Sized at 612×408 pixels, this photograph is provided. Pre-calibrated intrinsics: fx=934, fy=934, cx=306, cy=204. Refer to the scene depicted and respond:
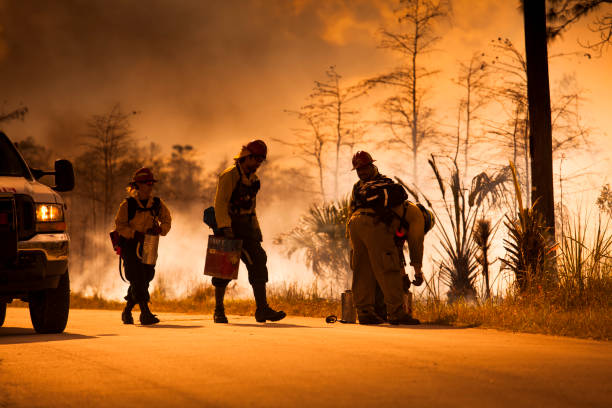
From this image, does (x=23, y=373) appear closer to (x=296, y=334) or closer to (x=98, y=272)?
(x=296, y=334)

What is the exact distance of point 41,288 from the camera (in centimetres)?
860

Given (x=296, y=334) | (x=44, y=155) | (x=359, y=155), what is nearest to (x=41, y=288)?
(x=296, y=334)

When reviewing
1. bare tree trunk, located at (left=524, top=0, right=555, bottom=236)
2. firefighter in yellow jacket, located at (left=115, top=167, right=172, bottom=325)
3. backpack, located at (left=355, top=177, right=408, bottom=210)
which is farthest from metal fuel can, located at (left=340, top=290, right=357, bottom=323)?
bare tree trunk, located at (left=524, top=0, right=555, bottom=236)

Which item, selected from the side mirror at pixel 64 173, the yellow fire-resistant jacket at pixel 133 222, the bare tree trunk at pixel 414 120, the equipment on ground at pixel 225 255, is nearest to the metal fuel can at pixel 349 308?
the equipment on ground at pixel 225 255

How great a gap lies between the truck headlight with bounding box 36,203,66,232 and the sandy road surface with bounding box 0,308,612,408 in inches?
40.1

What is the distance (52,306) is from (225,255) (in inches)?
76.7

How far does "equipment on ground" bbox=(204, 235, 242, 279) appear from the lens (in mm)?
10102

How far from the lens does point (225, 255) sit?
10109 mm

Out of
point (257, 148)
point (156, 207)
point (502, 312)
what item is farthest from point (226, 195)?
point (502, 312)

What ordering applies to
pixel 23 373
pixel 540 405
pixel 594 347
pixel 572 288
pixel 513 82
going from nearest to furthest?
1. pixel 540 405
2. pixel 23 373
3. pixel 594 347
4. pixel 572 288
5. pixel 513 82

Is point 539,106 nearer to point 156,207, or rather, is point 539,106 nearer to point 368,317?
point 368,317

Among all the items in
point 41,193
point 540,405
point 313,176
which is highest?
point 313,176

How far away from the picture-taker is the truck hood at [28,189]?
8484 millimetres

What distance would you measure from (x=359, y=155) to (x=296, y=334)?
8.13 feet
